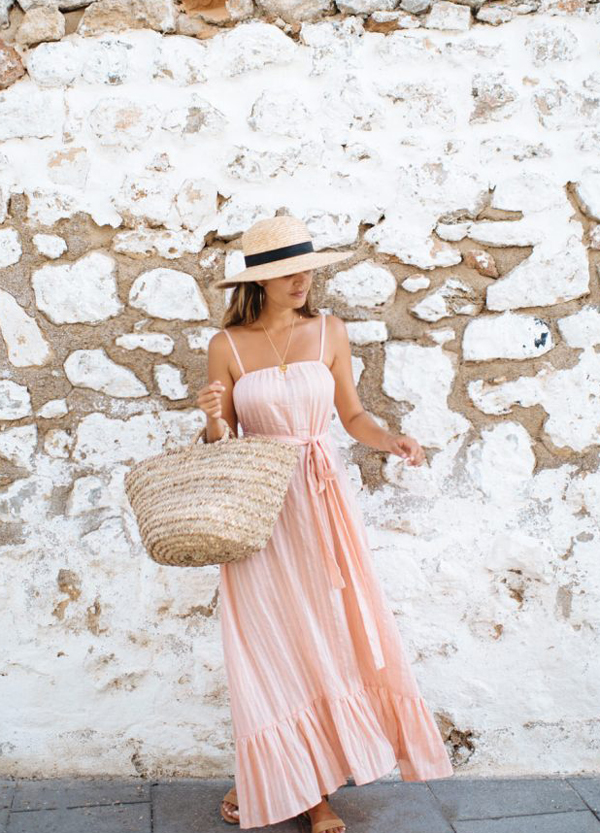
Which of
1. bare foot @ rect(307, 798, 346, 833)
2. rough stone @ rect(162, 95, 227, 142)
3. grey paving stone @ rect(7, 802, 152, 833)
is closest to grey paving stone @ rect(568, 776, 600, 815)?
bare foot @ rect(307, 798, 346, 833)

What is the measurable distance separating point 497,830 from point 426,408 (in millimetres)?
1435

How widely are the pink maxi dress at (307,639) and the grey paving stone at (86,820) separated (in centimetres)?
43

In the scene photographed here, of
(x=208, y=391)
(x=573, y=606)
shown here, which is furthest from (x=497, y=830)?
(x=208, y=391)

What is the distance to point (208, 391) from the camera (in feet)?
8.57

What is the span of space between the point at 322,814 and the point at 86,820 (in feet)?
2.56

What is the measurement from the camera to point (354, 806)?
3.05 metres

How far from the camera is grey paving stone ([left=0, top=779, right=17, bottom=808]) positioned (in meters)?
3.02

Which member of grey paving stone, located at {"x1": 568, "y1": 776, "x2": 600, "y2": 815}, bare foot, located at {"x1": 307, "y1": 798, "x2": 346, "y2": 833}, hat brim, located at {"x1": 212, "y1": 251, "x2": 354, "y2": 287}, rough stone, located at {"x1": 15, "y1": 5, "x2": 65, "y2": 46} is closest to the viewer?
hat brim, located at {"x1": 212, "y1": 251, "x2": 354, "y2": 287}

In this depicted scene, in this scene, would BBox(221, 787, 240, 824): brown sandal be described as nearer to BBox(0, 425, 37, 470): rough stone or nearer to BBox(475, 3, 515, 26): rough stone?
BBox(0, 425, 37, 470): rough stone

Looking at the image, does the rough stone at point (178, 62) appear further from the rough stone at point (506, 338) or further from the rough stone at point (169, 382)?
the rough stone at point (506, 338)

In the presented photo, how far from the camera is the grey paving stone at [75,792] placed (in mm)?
3025

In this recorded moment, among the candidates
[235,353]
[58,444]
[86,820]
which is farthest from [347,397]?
[86,820]

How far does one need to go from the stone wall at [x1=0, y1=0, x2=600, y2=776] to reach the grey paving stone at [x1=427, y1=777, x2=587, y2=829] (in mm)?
74

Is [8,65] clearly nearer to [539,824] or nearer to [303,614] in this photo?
[303,614]
